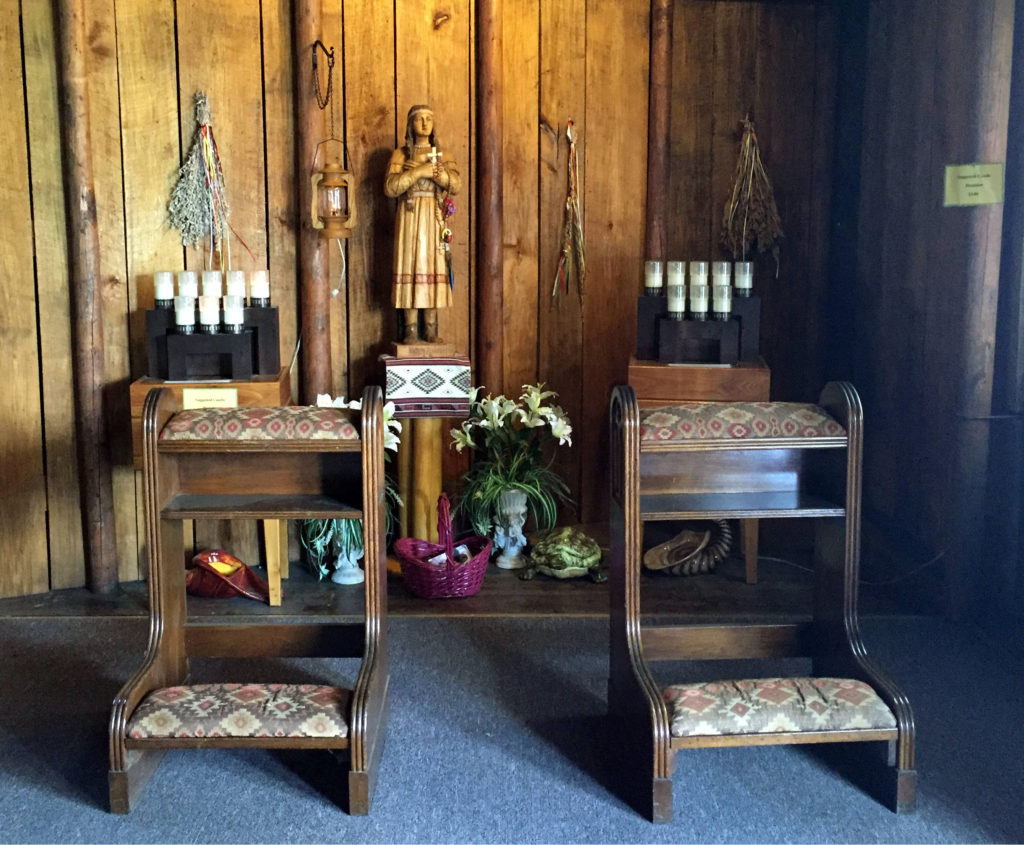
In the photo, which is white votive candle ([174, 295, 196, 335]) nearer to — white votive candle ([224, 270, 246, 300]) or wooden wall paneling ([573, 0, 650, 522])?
white votive candle ([224, 270, 246, 300])

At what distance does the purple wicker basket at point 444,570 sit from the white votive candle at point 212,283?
1033mm

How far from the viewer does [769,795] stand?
8.71 ft

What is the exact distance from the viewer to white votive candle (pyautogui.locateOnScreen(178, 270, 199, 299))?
3883 mm

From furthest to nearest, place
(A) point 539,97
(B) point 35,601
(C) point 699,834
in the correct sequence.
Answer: (A) point 539,97 < (B) point 35,601 < (C) point 699,834

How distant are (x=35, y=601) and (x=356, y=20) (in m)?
2.39

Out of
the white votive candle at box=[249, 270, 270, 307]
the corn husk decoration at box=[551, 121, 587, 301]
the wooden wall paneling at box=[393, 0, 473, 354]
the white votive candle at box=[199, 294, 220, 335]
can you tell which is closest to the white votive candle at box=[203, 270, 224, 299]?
the white votive candle at box=[199, 294, 220, 335]

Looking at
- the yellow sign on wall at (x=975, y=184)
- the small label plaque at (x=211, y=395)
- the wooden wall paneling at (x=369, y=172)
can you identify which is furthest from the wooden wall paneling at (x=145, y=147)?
the yellow sign on wall at (x=975, y=184)

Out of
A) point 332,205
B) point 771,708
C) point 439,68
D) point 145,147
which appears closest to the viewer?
point 771,708

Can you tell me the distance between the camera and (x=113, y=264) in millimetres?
4117

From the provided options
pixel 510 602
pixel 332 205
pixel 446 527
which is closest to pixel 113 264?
pixel 332 205

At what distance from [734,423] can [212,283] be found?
6.53 feet

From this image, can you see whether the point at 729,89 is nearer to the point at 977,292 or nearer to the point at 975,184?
the point at 975,184

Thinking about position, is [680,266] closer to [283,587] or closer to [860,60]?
[860,60]

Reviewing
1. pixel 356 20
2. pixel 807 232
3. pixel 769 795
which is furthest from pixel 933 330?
pixel 356 20
